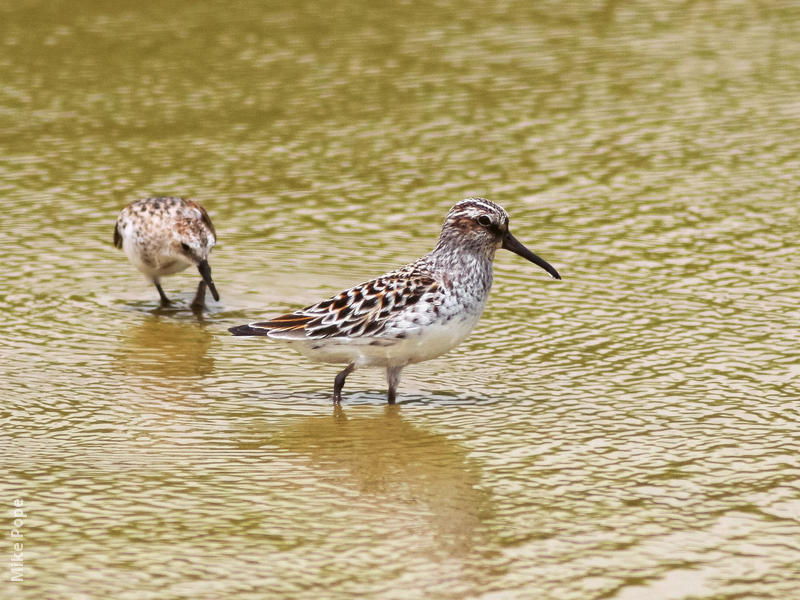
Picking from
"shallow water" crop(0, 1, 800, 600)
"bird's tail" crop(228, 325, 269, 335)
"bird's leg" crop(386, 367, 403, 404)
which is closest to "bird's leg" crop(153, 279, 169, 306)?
"shallow water" crop(0, 1, 800, 600)

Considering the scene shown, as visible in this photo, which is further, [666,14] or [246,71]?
[666,14]

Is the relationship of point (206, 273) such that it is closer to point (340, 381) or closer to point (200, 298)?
point (200, 298)

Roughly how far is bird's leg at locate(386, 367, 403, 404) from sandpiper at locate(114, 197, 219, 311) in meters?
2.89

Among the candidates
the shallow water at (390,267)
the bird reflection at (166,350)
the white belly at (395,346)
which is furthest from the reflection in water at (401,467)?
the bird reflection at (166,350)

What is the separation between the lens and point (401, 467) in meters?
9.73

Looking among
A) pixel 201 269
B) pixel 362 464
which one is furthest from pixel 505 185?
pixel 362 464

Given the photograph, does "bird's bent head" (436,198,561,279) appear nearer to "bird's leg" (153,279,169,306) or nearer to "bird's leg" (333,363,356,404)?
"bird's leg" (333,363,356,404)

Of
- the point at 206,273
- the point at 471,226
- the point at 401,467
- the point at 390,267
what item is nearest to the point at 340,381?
the point at 401,467

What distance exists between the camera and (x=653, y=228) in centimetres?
1529

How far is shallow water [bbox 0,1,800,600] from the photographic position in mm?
8438

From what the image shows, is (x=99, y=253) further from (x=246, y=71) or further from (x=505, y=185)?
(x=246, y=71)

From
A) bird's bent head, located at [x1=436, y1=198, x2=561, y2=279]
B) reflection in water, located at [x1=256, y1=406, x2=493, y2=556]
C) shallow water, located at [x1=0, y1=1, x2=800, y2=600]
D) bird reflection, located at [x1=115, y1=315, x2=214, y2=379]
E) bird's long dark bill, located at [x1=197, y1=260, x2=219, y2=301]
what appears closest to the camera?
shallow water, located at [x1=0, y1=1, x2=800, y2=600]

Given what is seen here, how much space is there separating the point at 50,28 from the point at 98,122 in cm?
520

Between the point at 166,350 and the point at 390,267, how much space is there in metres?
2.56
